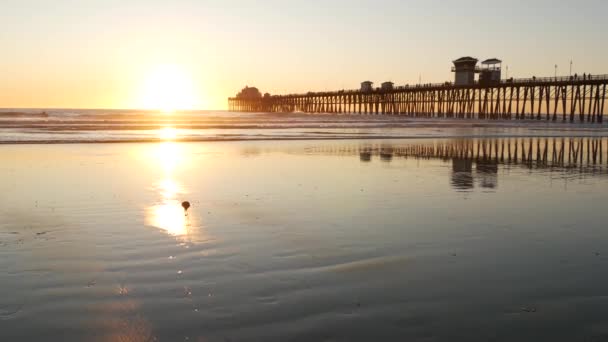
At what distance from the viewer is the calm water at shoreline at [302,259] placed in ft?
12.1

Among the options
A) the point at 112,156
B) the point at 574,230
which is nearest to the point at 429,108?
the point at 112,156

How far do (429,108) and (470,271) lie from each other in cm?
7929

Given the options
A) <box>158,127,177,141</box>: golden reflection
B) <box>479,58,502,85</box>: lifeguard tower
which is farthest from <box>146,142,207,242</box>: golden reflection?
<box>479,58,502,85</box>: lifeguard tower

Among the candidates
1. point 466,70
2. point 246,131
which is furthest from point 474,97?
point 246,131

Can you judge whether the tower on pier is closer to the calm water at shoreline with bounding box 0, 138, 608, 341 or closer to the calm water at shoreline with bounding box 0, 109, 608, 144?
the calm water at shoreline with bounding box 0, 109, 608, 144

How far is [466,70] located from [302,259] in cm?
7023

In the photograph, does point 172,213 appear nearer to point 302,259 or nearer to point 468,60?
point 302,259

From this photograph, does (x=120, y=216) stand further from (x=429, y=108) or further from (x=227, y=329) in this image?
(x=429, y=108)

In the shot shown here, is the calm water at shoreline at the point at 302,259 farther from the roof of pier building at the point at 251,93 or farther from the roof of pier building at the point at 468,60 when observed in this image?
the roof of pier building at the point at 251,93

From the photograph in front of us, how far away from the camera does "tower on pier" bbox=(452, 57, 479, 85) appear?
6981cm

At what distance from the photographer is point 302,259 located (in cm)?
529

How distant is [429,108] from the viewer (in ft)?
267

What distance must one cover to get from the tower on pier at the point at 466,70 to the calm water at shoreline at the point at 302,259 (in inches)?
2458

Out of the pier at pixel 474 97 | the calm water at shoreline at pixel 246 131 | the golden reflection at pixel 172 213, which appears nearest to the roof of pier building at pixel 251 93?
the pier at pixel 474 97
